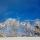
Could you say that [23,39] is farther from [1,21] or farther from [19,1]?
[19,1]

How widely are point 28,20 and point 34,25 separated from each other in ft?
0.31

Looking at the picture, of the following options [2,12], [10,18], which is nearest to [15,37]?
[10,18]

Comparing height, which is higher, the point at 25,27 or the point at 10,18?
the point at 10,18

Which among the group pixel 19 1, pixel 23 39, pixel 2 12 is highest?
pixel 19 1

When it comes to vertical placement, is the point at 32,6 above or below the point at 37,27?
above

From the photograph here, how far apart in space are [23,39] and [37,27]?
8.8 inches

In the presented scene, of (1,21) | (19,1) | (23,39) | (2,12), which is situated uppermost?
(19,1)

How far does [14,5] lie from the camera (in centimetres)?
147

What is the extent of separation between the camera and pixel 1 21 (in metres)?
1.44

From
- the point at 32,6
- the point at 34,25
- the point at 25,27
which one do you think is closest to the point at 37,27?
the point at 34,25

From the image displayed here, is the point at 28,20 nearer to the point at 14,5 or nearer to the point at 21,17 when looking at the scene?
the point at 21,17

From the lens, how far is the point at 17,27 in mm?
1443

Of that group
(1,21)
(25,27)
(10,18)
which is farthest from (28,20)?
(1,21)

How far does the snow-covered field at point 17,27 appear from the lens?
4.71 ft
